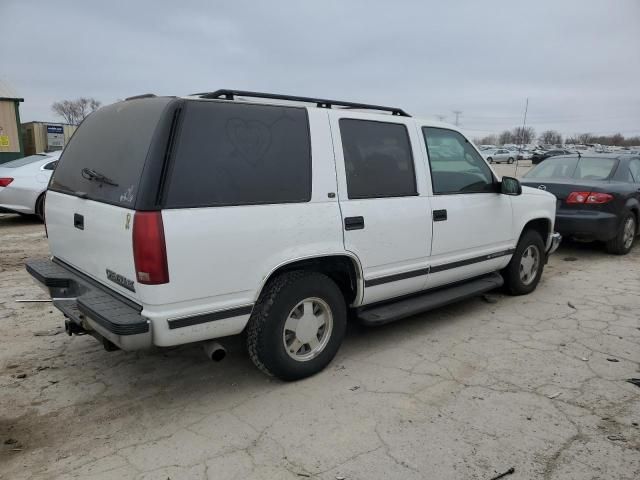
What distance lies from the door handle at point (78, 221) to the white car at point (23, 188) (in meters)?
7.09

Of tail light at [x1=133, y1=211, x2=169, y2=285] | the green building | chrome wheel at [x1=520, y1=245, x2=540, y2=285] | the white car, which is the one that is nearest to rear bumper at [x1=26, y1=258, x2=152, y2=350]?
tail light at [x1=133, y1=211, x2=169, y2=285]

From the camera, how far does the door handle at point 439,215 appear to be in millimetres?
4156

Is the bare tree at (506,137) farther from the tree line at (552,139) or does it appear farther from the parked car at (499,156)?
the parked car at (499,156)

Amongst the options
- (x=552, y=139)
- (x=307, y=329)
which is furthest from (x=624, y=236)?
(x=552, y=139)

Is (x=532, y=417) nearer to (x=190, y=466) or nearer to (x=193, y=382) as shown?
(x=190, y=466)

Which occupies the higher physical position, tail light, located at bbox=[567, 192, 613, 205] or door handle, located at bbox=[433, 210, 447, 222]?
door handle, located at bbox=[433, 210, 447, 222]

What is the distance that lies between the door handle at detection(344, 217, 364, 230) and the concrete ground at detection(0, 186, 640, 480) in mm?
1098

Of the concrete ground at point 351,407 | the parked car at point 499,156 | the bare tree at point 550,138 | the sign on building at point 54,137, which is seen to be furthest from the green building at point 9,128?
the bare tree at point 550,138

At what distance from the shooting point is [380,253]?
149 inches

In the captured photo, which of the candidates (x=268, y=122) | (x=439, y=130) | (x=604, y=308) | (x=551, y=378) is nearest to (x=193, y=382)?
(x=268, y=122)

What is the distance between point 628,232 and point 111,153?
7930mm

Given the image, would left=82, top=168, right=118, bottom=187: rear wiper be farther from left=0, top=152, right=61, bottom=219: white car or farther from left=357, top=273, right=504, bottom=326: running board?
left=0, top=152, right=61, bottom=219: white car

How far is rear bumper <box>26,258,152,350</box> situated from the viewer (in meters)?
2.70

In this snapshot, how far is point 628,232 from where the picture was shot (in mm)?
7918
